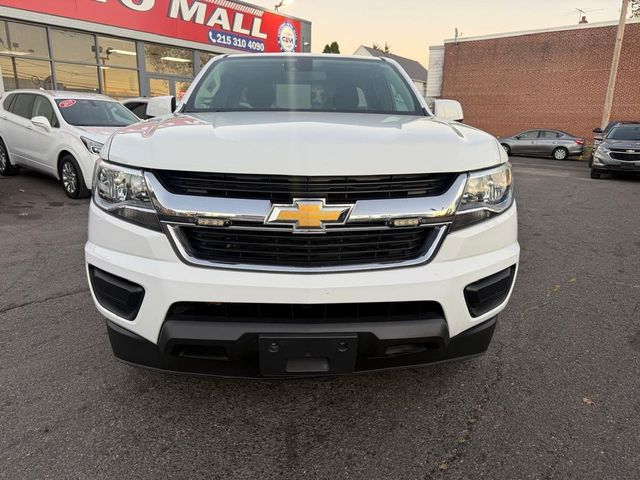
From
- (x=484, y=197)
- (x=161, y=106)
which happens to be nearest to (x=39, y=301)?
(x=161, y=106)

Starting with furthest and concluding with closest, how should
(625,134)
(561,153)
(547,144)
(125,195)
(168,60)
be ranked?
(547,144)
(561,153)
(168,60)
(625,134)
(125,195)

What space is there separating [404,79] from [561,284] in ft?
7.50

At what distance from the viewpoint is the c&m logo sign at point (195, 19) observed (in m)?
13.5

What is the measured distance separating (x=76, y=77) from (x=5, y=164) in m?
6.12

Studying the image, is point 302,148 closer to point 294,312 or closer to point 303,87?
point 294,312

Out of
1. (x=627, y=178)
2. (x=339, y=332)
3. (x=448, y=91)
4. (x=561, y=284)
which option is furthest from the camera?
(x=448, y=91)

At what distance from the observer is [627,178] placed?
12.5 m

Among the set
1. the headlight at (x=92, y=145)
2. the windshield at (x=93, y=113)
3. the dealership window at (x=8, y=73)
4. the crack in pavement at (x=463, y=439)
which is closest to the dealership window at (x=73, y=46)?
the dealership window at (x=8, y=73)

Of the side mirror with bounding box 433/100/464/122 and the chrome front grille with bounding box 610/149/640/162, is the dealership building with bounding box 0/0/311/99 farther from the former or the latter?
the chrome front grille with bounding box 610/149/640/162

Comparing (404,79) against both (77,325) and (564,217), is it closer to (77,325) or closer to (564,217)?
(77,325)

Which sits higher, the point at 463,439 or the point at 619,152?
the point at 619,152

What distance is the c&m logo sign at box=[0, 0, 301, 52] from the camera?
44.4 feet

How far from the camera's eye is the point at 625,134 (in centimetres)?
1196

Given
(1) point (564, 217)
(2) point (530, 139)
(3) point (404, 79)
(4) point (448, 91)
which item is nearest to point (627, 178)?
(1) point (564, 217)
